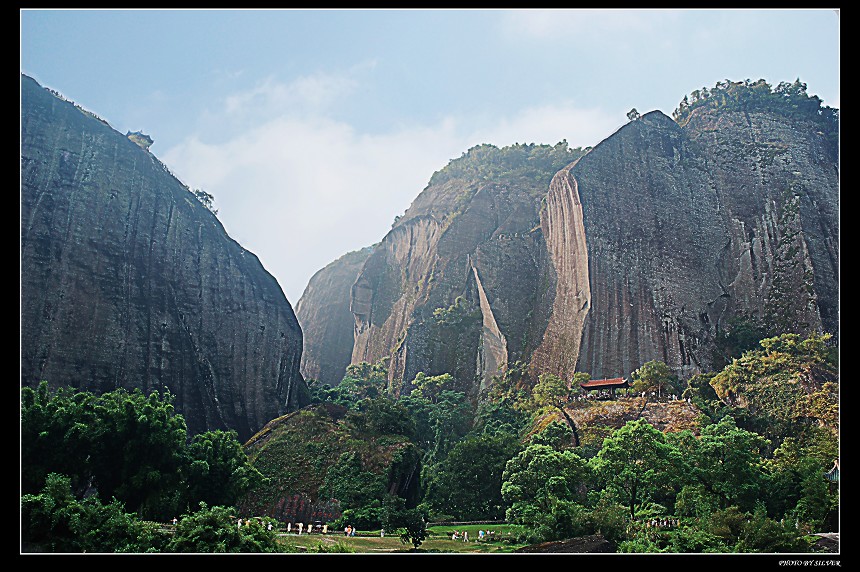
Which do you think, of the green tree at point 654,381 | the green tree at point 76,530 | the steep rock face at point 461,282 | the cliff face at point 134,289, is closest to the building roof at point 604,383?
the green tree at point 654,381

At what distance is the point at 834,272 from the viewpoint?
39500 millimetres

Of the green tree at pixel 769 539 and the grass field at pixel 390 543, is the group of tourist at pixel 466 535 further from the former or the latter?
the green tree at pixel 769 539

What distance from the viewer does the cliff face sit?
95.3 feet

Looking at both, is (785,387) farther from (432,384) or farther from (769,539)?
(432,384)

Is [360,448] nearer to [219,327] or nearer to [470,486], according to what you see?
[470,486]

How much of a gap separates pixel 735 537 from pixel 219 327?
87.2 ft

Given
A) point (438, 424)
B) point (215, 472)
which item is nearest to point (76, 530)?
point (215, 472)

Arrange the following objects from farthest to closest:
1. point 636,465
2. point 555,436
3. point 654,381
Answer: point 654,381
point 555,436
point 636,465

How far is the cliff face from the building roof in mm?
15071

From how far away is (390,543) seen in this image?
52.6 ft

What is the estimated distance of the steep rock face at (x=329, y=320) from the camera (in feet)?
214

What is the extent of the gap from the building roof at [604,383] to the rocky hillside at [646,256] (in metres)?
1.90

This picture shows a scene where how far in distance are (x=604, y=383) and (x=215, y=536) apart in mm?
26501

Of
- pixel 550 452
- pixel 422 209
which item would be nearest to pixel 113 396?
pixel 550 452
